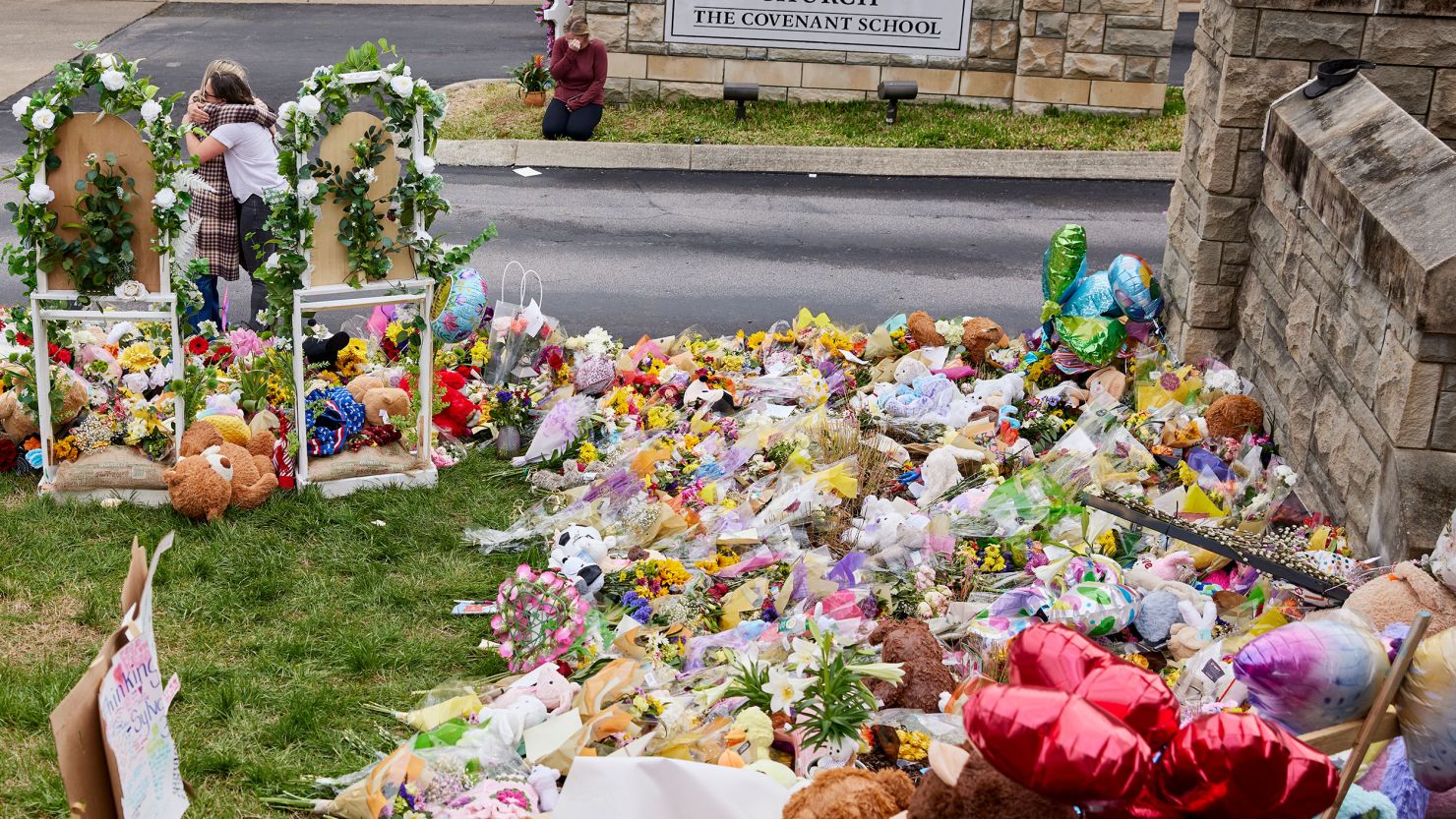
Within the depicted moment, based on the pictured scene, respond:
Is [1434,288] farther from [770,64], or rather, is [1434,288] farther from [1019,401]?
[770,64]

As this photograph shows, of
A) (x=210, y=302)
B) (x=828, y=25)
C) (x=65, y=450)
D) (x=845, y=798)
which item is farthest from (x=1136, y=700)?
(x=828, y=25)

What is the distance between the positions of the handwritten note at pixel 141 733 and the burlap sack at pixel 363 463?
3.12 metres

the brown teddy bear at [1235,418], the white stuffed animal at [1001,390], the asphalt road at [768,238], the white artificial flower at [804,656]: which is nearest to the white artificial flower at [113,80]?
the asphalt road at [768,238]

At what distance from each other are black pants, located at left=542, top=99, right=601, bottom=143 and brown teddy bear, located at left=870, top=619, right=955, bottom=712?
8998mm

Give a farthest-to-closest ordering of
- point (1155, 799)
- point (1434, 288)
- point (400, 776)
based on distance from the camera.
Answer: point (1434, 288), point (400, 776), point (1155, 799)

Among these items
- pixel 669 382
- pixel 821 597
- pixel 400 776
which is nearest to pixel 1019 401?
pixel 669 382

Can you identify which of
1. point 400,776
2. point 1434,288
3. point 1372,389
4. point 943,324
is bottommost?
point 400,776

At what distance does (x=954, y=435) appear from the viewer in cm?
635

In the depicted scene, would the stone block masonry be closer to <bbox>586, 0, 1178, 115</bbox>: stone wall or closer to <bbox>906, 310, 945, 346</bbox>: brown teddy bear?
<bbox>906, 310, 945, 346</bbox>: brown teddy bear

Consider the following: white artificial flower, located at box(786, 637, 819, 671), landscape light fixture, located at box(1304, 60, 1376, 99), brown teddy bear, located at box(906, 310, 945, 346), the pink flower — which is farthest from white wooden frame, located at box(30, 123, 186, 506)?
landscape light fixture, located at box(1304, 60, 1376, 99)

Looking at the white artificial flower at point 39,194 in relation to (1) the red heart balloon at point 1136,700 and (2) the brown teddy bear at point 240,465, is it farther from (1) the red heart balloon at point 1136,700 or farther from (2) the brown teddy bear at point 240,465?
(1) the red heart balloon at point 1136,700

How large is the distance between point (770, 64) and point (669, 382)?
24.8 ft

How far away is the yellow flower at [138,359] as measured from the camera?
6.50m

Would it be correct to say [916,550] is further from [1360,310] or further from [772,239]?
[772,239]
